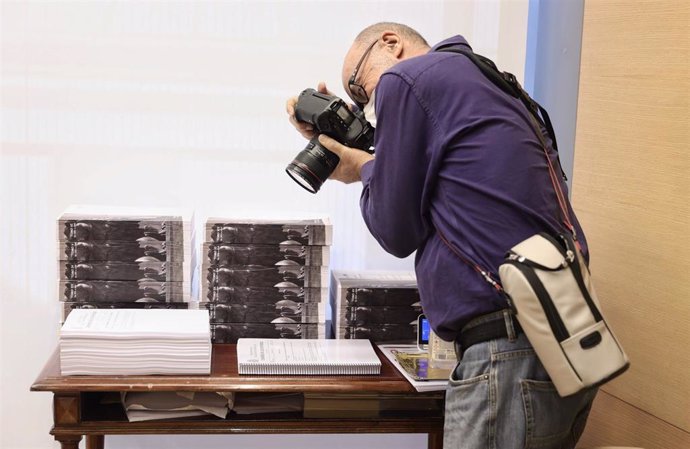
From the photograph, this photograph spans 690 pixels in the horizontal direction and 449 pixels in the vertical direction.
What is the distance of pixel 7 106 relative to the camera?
2.07 meters

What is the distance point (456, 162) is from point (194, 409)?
0.78 metres

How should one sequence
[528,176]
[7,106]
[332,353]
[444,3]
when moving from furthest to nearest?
[444,3] → [7,106] → [332,353] → [528,176]

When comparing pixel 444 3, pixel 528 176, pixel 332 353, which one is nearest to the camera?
pixel 528 176

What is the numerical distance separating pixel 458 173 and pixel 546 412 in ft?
1.38

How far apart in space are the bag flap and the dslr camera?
502 millimetres

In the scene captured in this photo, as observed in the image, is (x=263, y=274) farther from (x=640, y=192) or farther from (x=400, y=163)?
(x=640, y=192)

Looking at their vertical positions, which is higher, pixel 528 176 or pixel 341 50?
pixel 341 50

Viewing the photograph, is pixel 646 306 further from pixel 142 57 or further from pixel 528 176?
pixel 142 57

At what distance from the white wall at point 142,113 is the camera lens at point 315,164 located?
56 cm

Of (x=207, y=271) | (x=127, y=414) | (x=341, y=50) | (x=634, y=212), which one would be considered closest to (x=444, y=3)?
(x=341, y=50)

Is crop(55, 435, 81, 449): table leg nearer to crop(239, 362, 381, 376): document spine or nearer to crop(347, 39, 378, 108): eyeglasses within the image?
crop(239, 362, 381, 376): document spine

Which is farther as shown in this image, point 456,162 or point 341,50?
point 341,50

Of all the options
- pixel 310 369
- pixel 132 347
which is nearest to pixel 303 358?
pixel 310 369

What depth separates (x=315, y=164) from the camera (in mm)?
1626
